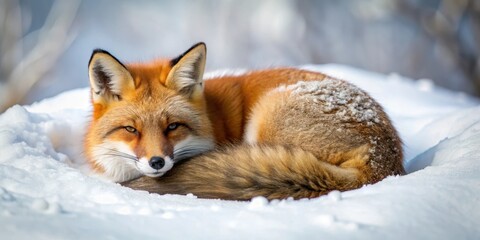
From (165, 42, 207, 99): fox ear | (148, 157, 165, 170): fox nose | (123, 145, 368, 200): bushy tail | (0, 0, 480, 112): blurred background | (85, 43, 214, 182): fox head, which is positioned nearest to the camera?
(123, 145, 368, 200): bushy tail

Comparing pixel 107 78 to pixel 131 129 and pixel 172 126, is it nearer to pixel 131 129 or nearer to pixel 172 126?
pixel 131 129

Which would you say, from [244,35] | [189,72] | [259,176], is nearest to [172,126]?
[189,72]

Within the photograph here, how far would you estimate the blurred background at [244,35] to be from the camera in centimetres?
930

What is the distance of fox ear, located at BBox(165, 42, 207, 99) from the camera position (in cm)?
327

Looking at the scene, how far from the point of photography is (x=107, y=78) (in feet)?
10.8

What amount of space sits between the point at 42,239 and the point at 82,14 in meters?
12.3

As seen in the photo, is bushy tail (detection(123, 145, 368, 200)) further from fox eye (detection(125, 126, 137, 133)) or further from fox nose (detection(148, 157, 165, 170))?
fox eye (detection(125, 126, 137, 133))

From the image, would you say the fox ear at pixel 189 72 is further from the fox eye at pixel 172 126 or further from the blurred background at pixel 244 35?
the blurred background at pixel 244 35

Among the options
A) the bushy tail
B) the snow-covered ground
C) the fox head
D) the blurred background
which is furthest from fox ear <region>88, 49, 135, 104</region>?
the blurred background

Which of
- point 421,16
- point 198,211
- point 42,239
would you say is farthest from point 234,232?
point 421,16

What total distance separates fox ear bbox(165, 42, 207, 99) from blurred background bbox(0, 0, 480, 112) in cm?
610

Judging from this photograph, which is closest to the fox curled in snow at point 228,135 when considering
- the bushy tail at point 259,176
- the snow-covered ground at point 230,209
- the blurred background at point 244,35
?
the bushy tail at point 259,176

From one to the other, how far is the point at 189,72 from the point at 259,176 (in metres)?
0.91

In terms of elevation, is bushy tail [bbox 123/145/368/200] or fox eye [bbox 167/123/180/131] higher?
fox eye [bbox 167/123/180/131]
